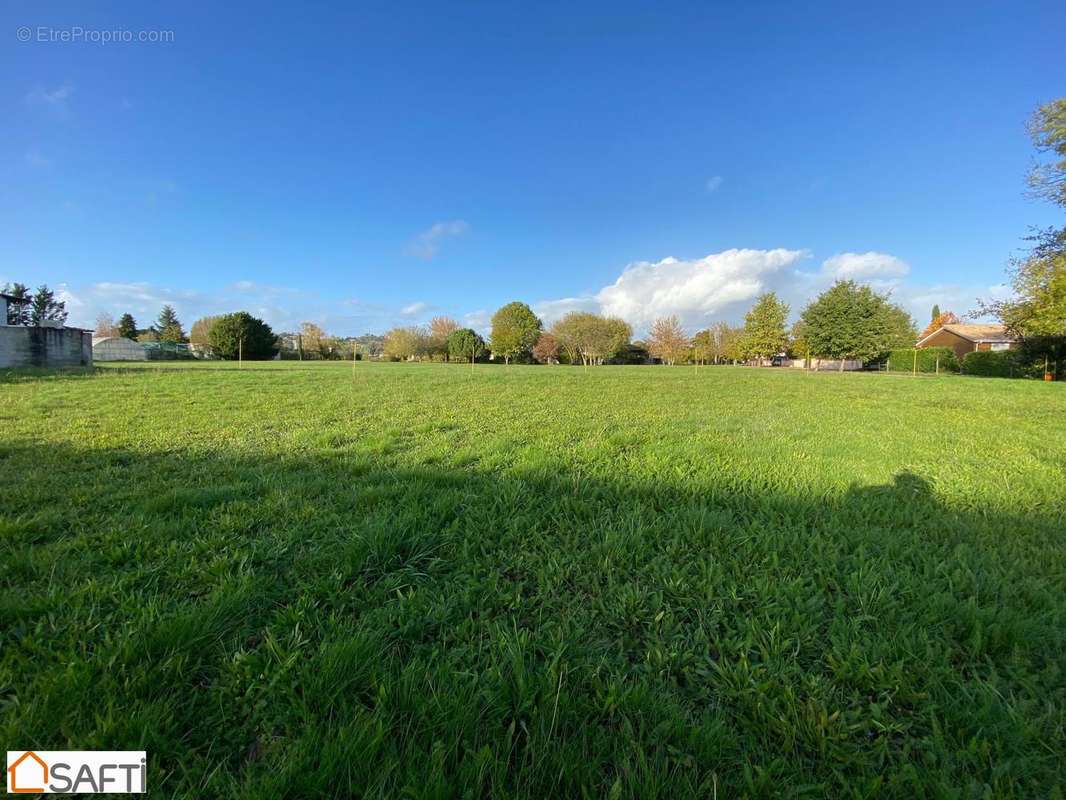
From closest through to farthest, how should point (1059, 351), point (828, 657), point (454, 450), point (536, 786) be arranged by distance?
1. point (536, 786)
2. point (828, 657)
3. point (454, 450)
4. point (1059, 351)

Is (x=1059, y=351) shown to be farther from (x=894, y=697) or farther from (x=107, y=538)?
(x=107, y=538)

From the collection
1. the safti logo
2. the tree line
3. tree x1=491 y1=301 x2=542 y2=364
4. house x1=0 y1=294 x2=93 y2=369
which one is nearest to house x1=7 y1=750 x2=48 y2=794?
the safti logo

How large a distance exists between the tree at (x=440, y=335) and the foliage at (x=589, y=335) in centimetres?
1743

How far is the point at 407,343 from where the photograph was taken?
6359 centimetres

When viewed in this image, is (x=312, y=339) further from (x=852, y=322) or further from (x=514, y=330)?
(x=852, y=322)

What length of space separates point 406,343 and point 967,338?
228ft

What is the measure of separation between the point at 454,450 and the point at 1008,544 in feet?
15.3

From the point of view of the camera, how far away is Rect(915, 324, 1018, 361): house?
137 ft

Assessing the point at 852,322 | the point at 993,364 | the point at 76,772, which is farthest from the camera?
the point at 852,322

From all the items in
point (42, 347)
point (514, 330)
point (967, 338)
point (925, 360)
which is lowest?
point (925, 360)

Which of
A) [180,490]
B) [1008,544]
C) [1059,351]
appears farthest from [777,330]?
[180,490]

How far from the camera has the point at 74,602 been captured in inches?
75.2

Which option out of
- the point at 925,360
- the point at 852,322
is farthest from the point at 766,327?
the point at 925,360

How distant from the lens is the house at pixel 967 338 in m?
41.7
